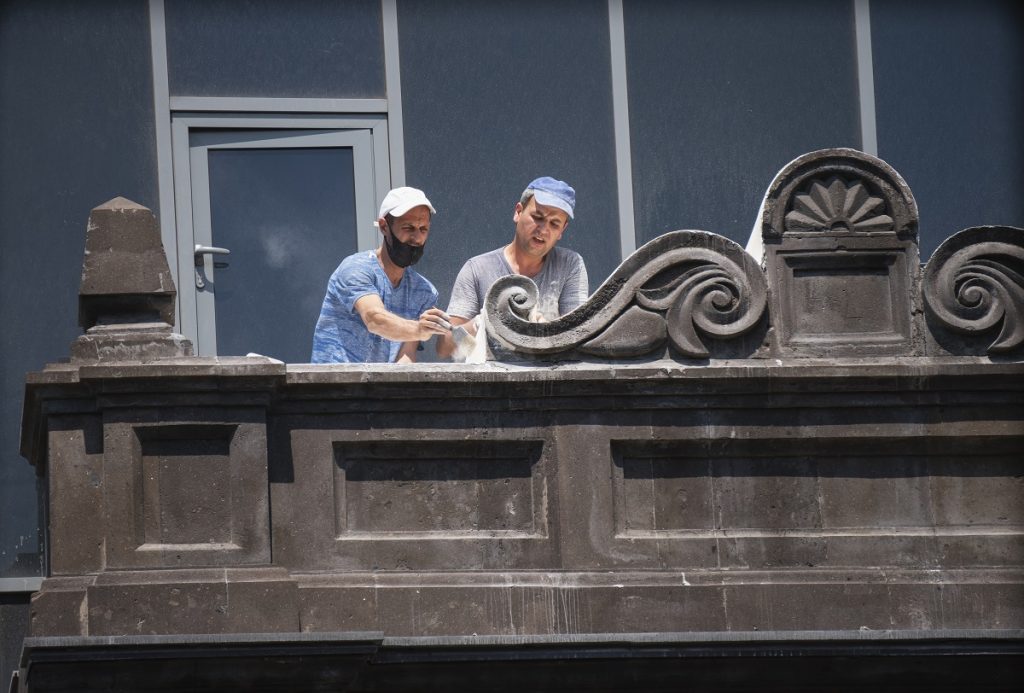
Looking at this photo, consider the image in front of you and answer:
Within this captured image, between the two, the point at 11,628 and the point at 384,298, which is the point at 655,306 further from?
the point at 11,628

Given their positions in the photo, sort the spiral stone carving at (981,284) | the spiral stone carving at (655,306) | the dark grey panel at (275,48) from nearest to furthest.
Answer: the spiral stone carving at (655,306)
the spiral stone carving at (981,284)
the dark grey panel at (275,48)

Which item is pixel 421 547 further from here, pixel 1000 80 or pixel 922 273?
pixel 1000 80

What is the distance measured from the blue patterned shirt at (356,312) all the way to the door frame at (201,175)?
2527mm

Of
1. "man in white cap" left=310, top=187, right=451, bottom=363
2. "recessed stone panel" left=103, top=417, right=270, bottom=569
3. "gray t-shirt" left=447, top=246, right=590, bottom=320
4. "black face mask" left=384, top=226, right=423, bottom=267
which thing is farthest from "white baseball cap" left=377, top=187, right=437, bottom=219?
"recessed stone panel" left=103, top=417, right=270, bottom=569

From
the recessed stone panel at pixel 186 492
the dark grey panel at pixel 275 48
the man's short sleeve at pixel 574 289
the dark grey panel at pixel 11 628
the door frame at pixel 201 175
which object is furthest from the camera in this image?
the dark grey panel at pixel 275 48

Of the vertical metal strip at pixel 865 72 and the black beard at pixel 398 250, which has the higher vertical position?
the vertical metal strip at pixel 865 72

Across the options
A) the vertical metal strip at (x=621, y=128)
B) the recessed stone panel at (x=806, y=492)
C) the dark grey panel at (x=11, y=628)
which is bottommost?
the dark grey panel at (x=11, y=628)

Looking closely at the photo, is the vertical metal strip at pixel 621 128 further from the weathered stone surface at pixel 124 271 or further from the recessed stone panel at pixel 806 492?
the weathered stone surface at pixel 124 271

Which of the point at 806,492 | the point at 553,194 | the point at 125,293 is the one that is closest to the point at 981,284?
the point at 806,492

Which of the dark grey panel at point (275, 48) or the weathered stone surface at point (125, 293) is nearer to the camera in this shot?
the weathered stone surface at point (125, 293)

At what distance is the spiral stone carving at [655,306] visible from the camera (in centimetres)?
1161

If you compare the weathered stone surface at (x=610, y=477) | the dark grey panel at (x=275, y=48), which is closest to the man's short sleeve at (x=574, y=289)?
the weathered stone surface at (x=610, y=477)

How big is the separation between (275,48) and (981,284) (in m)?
5.49

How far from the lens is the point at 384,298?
39.8 ft
